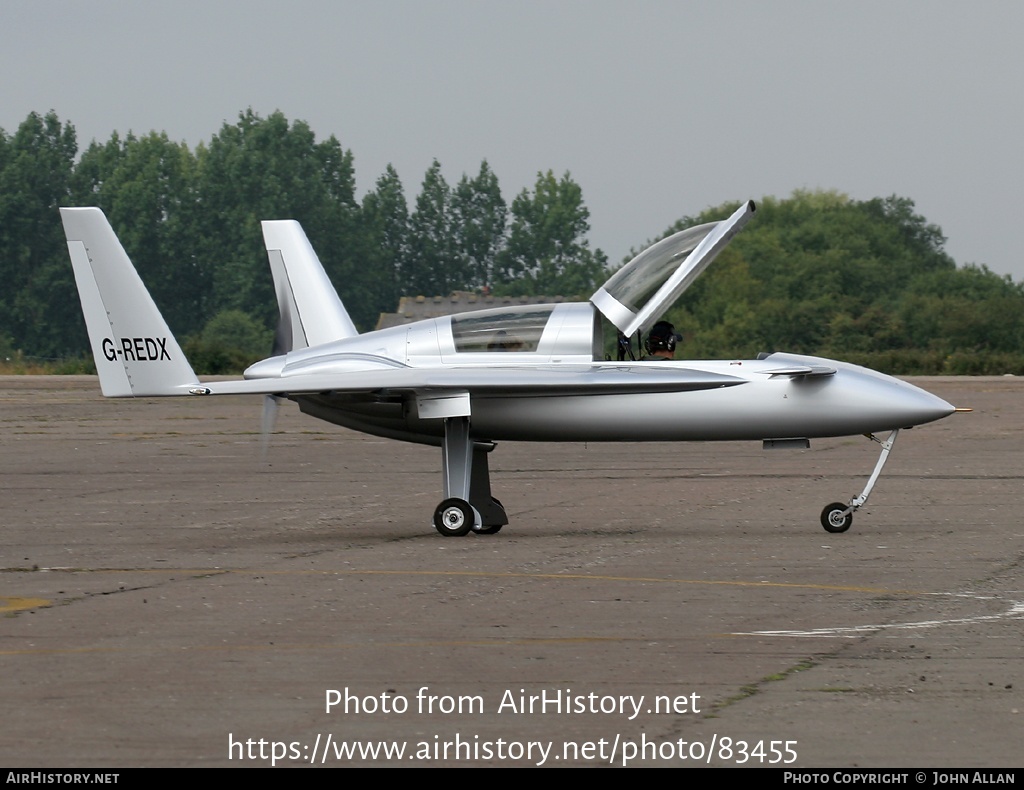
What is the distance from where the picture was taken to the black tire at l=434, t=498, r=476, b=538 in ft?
47.6

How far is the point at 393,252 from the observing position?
133375 mm

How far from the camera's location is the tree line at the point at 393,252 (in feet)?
311

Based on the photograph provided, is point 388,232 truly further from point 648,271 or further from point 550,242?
point 648,271

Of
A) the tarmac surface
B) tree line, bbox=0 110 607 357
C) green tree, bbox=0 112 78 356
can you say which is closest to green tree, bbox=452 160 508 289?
tree line, bbox=0 110 607 357

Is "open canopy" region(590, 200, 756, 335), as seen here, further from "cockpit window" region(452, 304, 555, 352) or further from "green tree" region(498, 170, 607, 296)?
"green tree" region(498, 170, 607, 296)

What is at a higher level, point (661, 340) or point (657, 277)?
point (657, 277)

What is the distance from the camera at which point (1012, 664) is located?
27.3 feet

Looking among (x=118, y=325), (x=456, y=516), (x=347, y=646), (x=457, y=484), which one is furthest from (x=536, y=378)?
(x=347, y=646)

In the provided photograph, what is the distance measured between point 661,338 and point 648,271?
74 cm

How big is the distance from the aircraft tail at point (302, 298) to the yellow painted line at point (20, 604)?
5.66m

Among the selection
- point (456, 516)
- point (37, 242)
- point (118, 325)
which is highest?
point (37, 242)

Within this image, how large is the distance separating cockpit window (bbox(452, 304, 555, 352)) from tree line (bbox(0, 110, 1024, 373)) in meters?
73.6

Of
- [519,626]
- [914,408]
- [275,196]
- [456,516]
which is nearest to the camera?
[519,626]

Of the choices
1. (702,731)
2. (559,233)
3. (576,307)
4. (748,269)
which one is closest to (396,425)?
(576,307)
